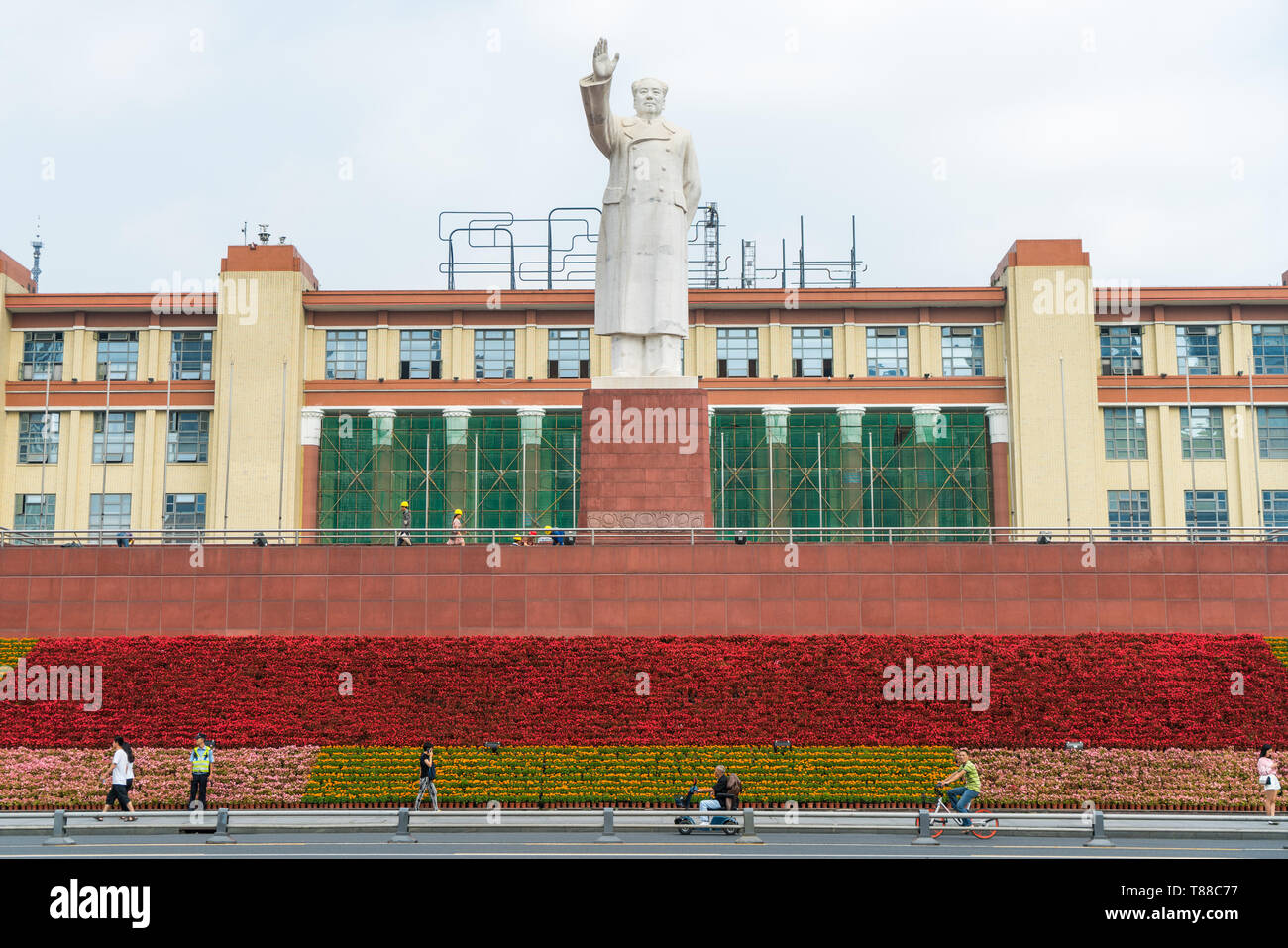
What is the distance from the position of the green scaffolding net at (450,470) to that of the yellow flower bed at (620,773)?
24210mm

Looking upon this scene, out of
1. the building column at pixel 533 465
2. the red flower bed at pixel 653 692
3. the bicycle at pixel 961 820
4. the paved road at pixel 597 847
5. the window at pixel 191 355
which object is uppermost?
the window at pixel 191 355

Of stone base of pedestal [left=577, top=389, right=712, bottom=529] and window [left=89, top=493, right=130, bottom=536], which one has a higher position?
window [left=89, top=493, right=130, bottom=536]

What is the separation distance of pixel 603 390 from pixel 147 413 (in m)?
24.9

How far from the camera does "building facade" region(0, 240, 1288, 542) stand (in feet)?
156

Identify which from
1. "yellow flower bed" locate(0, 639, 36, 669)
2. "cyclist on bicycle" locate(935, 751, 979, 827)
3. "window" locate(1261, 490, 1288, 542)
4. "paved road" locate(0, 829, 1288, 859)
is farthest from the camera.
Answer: "window" locate(1261, 490, 1288, 542)

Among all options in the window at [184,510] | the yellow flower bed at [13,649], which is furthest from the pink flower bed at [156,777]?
the window at [184,510]

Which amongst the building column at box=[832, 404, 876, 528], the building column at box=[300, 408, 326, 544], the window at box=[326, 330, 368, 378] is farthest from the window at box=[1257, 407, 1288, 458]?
the building column at box=[300, 408, 326, 544]

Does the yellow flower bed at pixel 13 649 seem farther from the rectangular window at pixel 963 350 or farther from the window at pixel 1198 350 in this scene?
the window at pixel 1198 350

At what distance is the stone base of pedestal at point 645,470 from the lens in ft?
95.0

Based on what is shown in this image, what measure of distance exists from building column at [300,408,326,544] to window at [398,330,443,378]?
326cm

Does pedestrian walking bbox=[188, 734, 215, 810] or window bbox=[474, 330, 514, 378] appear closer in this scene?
pedestrian walking bbox=[188, 734, 215, 810]

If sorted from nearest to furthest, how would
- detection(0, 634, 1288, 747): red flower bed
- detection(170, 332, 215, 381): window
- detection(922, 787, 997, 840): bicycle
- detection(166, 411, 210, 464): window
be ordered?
detection(922, 787, 997, 840): bicycle < detection(0, 634, 1288, 747): red flower bed < detection(166, 411, 210, 464): window < detection(170, 332, 215, 381): window

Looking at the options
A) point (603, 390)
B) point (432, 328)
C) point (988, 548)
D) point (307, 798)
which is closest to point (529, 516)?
point (432, 328)

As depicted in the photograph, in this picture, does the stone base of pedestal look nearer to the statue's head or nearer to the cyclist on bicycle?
the statue's head
